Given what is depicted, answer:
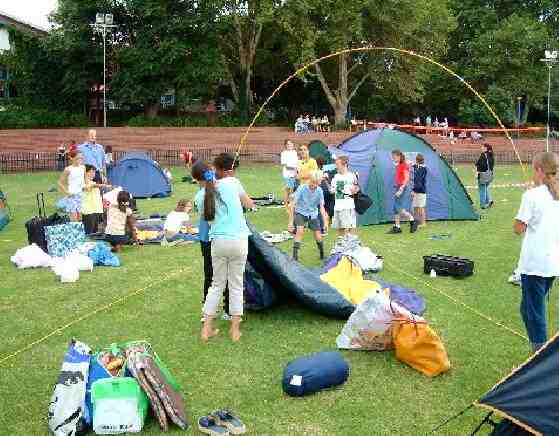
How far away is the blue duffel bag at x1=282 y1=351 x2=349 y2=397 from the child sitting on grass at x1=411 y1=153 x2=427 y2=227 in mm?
7853

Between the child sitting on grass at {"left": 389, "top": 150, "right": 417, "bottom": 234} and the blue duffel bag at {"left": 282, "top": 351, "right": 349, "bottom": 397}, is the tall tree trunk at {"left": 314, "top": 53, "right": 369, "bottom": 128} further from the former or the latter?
the blue duffel bag at {"left": 282, "top": 351, "right": 349, "bottom": 397}

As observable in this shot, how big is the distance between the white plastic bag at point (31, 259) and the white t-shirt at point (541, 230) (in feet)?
23.9

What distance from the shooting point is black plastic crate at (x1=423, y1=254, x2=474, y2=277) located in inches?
377

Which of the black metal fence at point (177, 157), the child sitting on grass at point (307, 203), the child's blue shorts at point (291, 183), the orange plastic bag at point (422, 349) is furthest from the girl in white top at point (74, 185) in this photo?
the black metal fence at point (177, 157)

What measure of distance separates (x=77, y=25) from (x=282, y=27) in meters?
11.2

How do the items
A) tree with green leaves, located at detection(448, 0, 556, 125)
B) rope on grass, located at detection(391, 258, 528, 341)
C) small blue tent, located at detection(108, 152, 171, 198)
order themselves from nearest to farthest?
rope on grass, located at detection(391, 258, 528, 341)
small blue tent, located at detection(108, 152, 171, 198)
tree with green leaves, located at detection(448, 0, 556, 125)

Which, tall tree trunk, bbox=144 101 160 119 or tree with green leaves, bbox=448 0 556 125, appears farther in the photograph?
tall tree trunk, bbox=144 101 160 119

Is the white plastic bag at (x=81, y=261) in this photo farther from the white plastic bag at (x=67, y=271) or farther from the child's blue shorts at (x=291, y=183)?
the child's blue shorts at (x=291, y=183)

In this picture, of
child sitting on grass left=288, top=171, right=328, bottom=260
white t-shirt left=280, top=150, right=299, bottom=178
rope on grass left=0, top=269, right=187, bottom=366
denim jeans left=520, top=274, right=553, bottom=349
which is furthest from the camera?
white t-shirt left=280, top=150, right=299, bottom=178

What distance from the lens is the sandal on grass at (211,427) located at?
16.4ft

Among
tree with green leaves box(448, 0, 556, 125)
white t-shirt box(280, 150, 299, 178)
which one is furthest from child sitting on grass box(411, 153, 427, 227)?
tree with green leaves box(448, 0, 556, 125)

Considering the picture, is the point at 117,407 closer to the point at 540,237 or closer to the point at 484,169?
the point at 540,237

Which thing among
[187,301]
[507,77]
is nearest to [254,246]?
[187,301]

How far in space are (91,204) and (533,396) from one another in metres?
9.83
